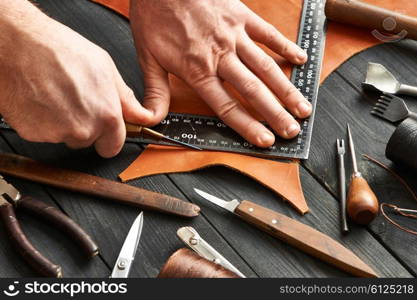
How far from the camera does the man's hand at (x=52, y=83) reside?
4.36 ft

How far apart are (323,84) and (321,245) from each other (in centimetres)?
50

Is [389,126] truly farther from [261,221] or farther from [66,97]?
[66,97]

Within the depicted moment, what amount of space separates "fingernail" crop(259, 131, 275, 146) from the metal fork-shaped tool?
0.26m

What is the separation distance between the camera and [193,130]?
1.56 meters

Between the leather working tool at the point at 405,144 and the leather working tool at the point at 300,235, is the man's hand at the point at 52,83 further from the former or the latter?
the leather working tool at the point at 405,144

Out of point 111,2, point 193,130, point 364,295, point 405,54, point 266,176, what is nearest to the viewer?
point 364,295

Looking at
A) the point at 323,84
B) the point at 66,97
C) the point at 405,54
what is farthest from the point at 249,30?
the point at 66,97

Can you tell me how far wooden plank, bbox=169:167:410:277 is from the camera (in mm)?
1293

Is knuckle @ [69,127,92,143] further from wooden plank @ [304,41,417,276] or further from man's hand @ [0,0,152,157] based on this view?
wooden plank @ [304,41,417,276]

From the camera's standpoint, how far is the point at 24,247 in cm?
131

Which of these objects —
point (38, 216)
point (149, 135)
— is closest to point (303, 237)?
point (149, 135)

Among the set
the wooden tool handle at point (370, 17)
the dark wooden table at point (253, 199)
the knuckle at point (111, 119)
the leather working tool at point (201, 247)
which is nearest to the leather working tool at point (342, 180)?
the dark wooden table at point (253, 199)

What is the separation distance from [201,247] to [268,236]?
0.14 meters

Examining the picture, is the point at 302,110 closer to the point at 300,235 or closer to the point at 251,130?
the point at 251,130
